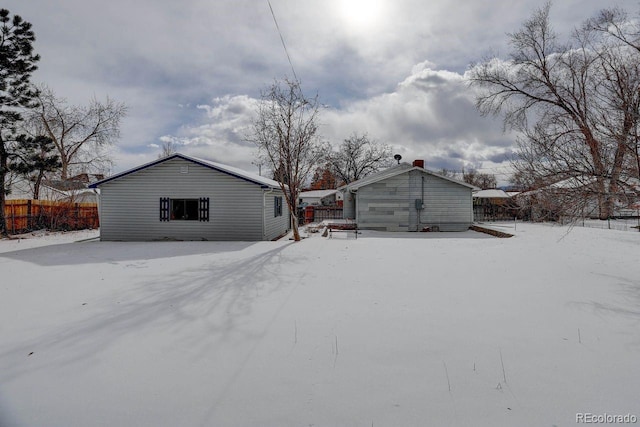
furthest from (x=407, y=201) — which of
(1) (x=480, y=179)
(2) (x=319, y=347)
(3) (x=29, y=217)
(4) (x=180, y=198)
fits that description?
(1) (x=480, y=179)

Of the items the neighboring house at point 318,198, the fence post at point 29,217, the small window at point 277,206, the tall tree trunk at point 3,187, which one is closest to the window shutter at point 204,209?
the small window at point 277,206

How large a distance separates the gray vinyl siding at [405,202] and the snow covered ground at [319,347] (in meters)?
10.8

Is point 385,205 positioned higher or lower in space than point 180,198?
lower

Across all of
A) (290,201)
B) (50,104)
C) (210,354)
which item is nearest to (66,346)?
(210,354)

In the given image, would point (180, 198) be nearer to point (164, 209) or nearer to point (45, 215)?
point (164, 209)

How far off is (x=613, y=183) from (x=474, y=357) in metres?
5.47

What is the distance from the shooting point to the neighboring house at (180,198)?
14.1 metres

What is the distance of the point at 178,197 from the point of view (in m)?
14.3

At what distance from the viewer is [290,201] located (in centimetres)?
1491
